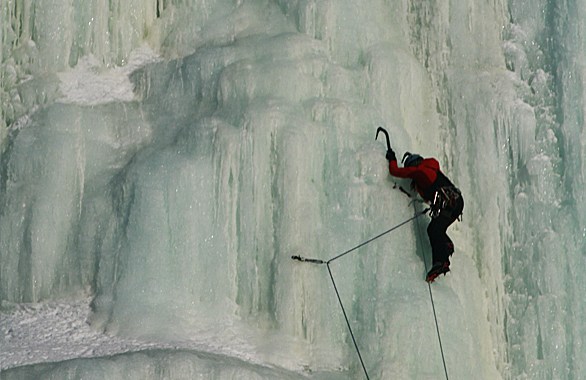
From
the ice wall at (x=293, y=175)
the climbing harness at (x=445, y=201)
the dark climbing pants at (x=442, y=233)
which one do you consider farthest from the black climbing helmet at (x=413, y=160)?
the dark climbing pants at (x=442, y=233)

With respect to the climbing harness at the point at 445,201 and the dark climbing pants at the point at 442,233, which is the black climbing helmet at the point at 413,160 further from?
the dark climbing pants at the point at 442,233

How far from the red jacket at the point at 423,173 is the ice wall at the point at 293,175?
235 millimetres

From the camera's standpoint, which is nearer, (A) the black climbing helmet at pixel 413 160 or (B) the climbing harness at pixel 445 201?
(B) the climbing harness at pixel 445 201

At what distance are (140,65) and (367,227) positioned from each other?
367 cm

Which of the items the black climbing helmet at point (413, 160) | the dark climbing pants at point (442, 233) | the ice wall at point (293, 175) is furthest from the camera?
the black climbing helmet at point (413, 160)

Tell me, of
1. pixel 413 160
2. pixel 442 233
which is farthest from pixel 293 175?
pixel 442 233

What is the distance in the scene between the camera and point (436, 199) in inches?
627

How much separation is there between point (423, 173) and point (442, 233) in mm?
618

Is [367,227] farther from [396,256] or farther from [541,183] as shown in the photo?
[541,183]

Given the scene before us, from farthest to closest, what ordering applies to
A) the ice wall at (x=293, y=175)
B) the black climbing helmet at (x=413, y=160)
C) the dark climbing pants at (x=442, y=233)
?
the black climbing helmet at (x=413, y=160)
the dark climbing pants at (x=442, y=233)
the ice wall at (x=293, y=175)

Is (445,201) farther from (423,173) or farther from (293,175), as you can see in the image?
(293,175)

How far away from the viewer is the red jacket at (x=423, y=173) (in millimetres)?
15922

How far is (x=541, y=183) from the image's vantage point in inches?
672

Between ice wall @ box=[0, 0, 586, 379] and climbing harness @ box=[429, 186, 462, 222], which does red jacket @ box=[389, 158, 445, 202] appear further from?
ice wall @ box=[0, 0, 586, 379]
